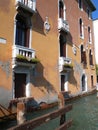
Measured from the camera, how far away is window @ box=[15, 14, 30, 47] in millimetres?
10500

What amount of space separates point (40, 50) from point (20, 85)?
261cm

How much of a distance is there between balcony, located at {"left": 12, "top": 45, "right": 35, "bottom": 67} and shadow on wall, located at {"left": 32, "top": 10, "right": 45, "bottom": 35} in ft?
5.63

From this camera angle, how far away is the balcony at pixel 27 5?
995 cm

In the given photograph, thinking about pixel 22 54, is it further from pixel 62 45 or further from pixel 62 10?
pixel 62 10

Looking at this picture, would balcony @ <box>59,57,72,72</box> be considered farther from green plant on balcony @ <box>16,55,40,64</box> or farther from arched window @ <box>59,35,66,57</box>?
green plant on balcony @ <box>16,55,40,64</box>

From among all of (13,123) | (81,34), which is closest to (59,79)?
(13,123)

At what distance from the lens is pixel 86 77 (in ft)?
63.3

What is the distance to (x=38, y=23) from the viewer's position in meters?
11.7

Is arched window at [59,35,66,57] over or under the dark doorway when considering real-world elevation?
over

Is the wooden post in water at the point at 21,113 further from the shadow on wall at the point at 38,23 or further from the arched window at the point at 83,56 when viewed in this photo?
the arched window at the point at 83,56

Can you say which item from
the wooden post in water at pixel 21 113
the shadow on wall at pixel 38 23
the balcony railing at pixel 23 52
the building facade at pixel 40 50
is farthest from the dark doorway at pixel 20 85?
the wooden post in water at pixel 21 113

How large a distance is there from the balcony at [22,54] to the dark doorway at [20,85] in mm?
759

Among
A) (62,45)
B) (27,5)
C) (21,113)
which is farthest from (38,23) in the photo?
(21,113)

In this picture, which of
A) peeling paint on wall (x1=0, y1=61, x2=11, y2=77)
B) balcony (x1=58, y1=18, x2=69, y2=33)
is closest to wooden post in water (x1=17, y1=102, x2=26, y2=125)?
peeling paint on wall (x1=0, y1=61, x2=11, y2=77)
